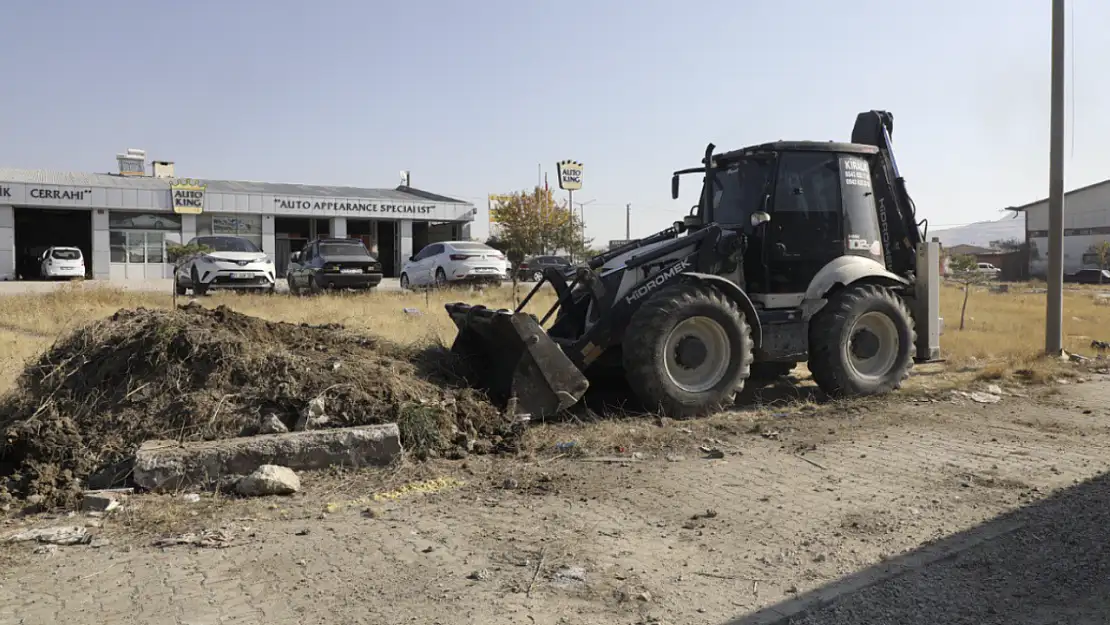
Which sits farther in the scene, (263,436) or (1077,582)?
(263,436)

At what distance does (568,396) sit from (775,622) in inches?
141

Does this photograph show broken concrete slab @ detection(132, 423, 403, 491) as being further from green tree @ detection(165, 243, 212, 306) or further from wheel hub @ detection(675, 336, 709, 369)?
green tree @ detection(165, 243, 212, 306)

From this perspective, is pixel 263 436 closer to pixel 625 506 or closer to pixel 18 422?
pixel 18 422

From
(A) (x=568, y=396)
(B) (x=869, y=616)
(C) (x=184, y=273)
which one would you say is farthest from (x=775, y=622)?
(C) (x=184, y=273)

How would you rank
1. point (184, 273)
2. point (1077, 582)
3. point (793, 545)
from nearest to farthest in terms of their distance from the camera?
point (1077, 582)
point (793, 545)
point (184, 273)

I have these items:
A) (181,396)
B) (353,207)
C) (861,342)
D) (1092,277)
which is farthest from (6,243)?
(1092,277)

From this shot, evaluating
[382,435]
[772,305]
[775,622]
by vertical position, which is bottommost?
[775,622]

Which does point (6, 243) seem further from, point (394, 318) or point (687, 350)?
point (687, 350)

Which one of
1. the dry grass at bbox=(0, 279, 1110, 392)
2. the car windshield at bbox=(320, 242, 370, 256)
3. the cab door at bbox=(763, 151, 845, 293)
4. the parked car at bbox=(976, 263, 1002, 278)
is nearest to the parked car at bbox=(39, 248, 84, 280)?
the dry grass at bbox=(0, 279, 1110, 392)

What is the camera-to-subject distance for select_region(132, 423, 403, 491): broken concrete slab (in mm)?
5336

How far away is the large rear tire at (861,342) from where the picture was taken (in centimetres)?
853

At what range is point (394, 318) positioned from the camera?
48.2ft

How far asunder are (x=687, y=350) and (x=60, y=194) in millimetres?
38793

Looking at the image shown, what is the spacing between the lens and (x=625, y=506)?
525cm
